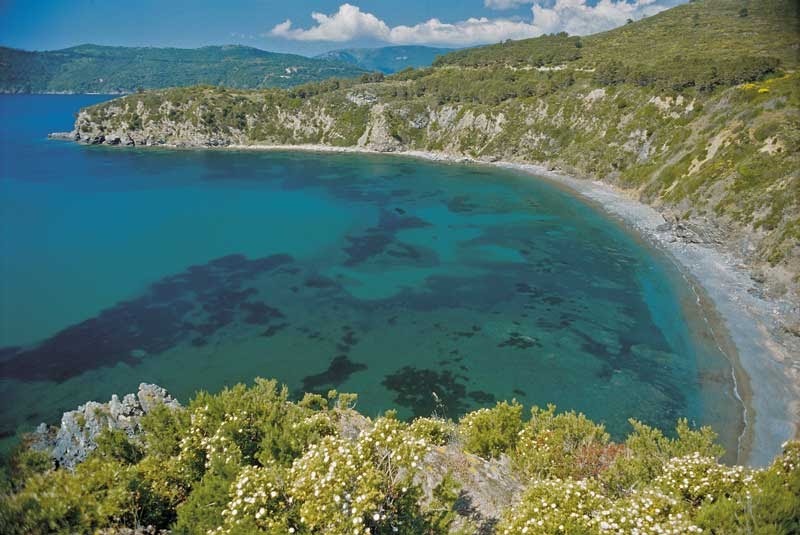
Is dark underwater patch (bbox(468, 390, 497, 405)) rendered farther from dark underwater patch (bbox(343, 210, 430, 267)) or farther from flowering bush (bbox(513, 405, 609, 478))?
dark underwater patch (bbox(343, 210, 430, 267))

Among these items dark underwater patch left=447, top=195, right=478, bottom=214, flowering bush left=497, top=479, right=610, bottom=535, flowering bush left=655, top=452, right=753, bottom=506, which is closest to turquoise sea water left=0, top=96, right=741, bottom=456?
dark underwater patch left=447, top=195, right=478, bottom=214

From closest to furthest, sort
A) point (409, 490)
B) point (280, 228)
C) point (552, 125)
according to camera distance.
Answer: point (409, 490)
point (280, 228)
point (552, 125)

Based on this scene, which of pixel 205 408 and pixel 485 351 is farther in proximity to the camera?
pixel 485 351

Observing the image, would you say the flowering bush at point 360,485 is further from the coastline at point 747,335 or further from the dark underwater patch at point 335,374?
the coastline at point 747,335

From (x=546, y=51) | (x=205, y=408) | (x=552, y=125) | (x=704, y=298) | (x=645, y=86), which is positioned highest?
(x=546, y=51)

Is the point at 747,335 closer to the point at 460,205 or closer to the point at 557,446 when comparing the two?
the point at 557,446

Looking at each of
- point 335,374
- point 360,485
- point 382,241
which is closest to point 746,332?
point 335,374

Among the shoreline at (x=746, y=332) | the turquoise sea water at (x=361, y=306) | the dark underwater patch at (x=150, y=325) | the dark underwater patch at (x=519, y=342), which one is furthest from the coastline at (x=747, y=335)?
the dark underwater patch at (x=150, y=325)

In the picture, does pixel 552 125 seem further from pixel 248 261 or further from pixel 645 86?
pixel 248 261

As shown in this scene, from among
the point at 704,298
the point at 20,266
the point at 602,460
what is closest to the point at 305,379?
the point at 602,460
